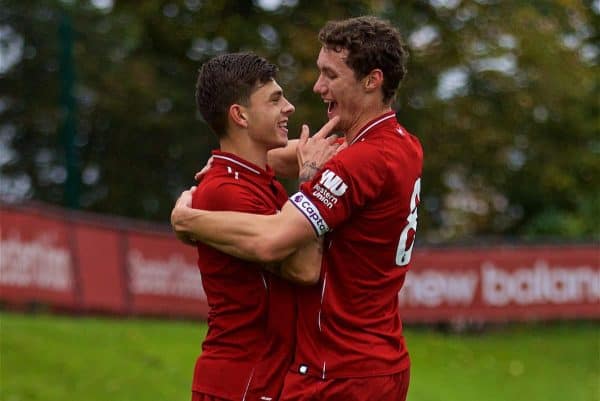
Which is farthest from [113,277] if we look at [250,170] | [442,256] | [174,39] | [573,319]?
[250,170]

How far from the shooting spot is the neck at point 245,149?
220 inches

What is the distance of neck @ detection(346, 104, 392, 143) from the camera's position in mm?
5465

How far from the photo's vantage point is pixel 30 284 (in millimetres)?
16469

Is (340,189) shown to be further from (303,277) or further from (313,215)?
(303,277)

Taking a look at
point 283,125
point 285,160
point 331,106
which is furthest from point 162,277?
point 331,106

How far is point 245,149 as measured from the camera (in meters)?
5.60

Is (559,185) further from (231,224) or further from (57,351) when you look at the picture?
(231,224)

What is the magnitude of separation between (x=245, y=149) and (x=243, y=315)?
692mm

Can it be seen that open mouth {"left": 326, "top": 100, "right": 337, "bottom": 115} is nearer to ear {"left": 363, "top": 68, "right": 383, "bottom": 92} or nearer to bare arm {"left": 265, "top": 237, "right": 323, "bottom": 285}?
ear {"left": 363, "top": 68, "right": 383, "bottom": 92}

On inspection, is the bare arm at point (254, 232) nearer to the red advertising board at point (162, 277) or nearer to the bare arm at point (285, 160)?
the bare arm at point (285, 160)

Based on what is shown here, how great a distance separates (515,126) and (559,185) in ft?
5.18

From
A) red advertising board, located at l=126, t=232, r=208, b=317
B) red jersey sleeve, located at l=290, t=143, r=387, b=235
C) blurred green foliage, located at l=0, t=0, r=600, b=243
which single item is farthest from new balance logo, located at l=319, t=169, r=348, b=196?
blurred green foliage, located at l=0, t=0, r=600, b=243

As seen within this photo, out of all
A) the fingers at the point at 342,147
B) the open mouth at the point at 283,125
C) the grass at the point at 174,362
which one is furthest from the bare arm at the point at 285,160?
the grass at the point at 174,362

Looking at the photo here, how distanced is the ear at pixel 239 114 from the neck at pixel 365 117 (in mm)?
443
